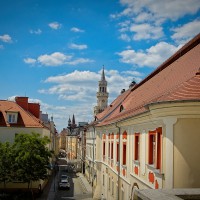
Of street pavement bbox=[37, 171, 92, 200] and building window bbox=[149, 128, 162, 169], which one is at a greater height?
building window bbox=[149, 128, 162, 169]

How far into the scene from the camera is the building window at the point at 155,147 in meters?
12.6

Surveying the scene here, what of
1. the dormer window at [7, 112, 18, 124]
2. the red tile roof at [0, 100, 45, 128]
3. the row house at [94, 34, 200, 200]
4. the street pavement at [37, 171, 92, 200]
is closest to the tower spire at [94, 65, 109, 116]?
the street pavement at [37, 171, 92, 200]

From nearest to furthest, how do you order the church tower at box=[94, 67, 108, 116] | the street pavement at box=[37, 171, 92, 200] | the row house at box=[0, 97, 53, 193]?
the street pavement at box=[37, 171, 92, 200]
the row house at box=[0, 97, 53, 193]
the church tower at box=[94, 67, 108, 116]

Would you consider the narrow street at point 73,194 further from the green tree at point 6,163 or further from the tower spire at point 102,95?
the tower spire at point 102,95

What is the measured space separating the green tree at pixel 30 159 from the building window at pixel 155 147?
1756 centimetres

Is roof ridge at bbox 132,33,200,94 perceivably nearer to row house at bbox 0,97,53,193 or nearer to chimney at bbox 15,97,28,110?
row house at bbox 0,97,53,193

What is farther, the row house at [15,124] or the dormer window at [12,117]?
the dormer window at [12,117]

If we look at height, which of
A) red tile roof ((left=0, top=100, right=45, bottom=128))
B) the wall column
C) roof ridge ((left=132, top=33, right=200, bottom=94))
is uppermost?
roof ridge ((left=132, top=33, right=200, bottom=94))

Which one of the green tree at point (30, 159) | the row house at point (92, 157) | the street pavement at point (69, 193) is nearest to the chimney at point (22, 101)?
the row house at point (92, 157)

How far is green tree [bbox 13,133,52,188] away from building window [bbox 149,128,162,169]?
→ 691 inches

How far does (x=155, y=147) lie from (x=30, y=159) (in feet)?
62.7

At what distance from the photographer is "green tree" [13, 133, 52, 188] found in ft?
98.0

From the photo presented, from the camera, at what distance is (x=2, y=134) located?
123ft

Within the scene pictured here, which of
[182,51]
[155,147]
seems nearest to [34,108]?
[182,51]
